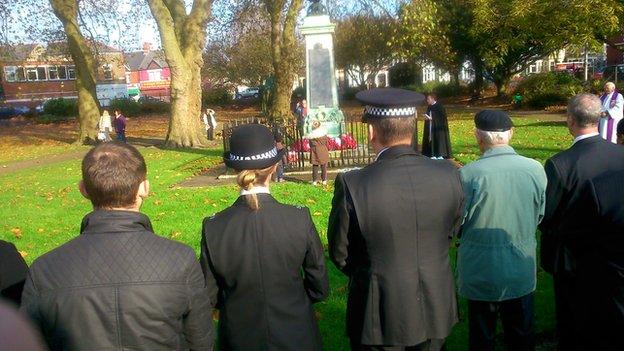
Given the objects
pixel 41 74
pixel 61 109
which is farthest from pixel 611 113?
pixel 41 74

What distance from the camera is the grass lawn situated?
520 centimetres

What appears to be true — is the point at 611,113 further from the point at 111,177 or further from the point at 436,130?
the point at 111,177

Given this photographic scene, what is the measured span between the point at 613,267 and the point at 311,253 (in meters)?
1.50

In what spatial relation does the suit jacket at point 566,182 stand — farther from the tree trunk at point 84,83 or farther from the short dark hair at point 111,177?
the tree trunk at point 84,83

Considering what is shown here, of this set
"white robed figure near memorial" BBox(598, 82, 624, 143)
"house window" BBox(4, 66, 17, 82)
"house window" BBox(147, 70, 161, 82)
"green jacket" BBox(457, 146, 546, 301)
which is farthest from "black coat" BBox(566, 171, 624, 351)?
"house window" BBox(147, 70, 161, 82)

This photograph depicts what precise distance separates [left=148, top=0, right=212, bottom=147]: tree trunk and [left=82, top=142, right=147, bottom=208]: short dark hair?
2096cm

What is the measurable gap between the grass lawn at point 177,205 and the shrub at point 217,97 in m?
40.6

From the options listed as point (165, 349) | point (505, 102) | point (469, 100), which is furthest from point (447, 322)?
point (469, 100)

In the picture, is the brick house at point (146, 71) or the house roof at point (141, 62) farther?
the house roof at point (141, 62)

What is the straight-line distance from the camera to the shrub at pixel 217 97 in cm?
5912

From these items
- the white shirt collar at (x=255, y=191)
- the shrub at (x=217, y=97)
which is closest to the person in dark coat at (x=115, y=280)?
the white shirt collar at (x=255, y=191)

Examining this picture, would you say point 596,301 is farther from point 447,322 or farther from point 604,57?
point 604,57

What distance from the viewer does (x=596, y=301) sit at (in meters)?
3.03

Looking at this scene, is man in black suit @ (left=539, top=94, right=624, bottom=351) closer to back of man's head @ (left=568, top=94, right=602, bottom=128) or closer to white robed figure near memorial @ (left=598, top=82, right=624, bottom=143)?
back of man's head @ (left=568, top=94, right=602, bottom=128)
